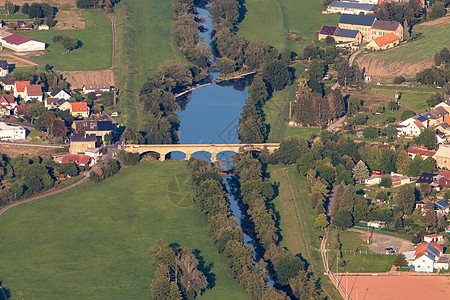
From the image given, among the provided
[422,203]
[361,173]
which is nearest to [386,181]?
[361,173]

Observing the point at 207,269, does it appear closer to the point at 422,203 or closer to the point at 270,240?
the point at 270,240

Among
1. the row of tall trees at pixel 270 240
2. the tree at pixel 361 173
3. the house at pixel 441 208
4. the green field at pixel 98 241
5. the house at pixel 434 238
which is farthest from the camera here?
the tree at pixel 361 173

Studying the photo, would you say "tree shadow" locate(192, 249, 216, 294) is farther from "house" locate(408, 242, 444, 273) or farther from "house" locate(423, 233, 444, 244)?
"house" locate(423, 233, 444, 244)

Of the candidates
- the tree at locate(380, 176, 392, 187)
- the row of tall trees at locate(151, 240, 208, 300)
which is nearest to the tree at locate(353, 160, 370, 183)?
the tree at locate(380, 176, 392, 187)

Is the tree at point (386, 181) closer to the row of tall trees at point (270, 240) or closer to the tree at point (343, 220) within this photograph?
the tree at point (343, 220)

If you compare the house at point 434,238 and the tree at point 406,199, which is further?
the tree at point 406,199

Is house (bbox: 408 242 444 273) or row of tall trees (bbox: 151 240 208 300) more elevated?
house (bbox: 408 242 444 273)

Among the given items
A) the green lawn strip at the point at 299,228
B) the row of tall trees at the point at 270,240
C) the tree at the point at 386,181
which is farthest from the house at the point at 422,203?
the row of tall trees at the point at 270,240
